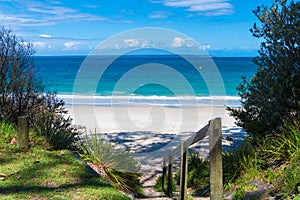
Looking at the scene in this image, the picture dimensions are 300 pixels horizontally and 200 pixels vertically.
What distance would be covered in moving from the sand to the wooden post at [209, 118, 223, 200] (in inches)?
125

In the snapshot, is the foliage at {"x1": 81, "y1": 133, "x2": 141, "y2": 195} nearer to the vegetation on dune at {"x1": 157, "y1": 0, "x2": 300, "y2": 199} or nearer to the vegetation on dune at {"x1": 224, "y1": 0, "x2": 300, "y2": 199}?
the vegetation on dune at {"x1": 157, "y1": 0, "x2": 300, "y2": 199}

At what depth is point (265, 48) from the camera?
7523 mm

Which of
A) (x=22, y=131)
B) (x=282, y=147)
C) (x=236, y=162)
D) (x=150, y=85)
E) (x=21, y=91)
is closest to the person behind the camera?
(x=282, y=147)

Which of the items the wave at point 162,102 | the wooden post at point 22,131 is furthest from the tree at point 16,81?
the wave at point 162,102

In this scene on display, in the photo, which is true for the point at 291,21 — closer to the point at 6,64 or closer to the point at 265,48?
the point at 265,48

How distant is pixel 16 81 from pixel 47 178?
4084 mm

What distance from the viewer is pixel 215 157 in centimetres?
390

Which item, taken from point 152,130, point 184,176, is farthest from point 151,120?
point 184,176

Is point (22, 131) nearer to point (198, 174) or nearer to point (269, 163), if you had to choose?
point (198, 174)

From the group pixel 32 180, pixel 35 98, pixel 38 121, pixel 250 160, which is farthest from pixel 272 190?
pixel 35 98

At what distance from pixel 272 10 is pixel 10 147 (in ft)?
18.4

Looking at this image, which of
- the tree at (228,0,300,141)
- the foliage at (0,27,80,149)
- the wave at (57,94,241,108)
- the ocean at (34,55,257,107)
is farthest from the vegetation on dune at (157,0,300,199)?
the wave at (57,94,241,108)

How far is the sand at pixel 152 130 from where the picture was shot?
9875 millimetres

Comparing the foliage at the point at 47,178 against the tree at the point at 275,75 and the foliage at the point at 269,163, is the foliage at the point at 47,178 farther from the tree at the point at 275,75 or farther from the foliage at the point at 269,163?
the tree at the point at 275,75
